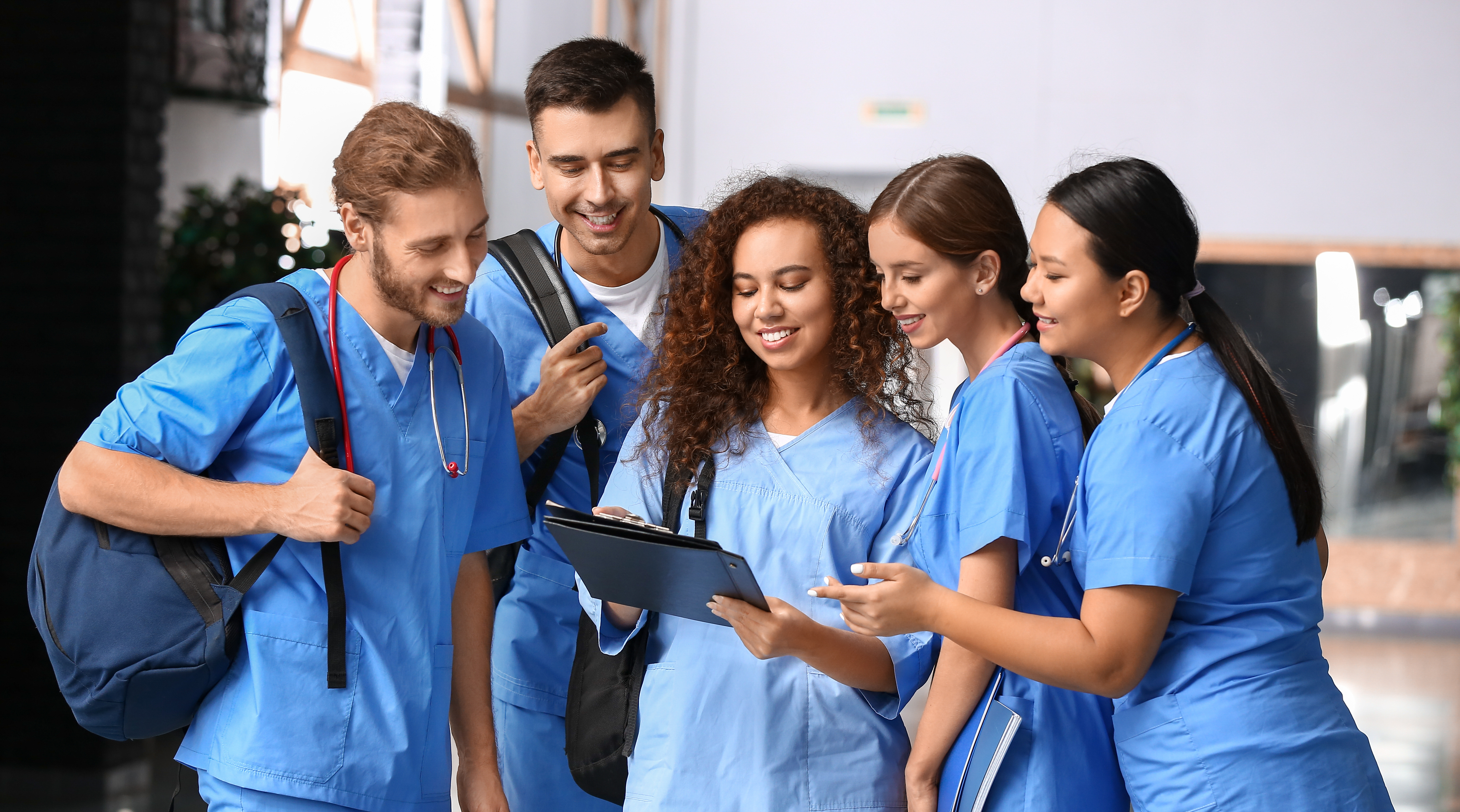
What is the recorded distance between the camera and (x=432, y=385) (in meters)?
1.65

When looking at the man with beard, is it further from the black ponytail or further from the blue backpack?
the black ponytail

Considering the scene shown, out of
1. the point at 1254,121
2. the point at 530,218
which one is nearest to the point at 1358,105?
the point at 1254,121

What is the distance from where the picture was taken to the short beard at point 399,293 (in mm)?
1580

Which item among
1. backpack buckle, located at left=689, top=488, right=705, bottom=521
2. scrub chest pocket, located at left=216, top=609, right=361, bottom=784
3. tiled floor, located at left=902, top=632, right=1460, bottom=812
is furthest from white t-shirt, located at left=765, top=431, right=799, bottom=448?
tiled floor, located at left=902, top=632, right=1460, bottom=812

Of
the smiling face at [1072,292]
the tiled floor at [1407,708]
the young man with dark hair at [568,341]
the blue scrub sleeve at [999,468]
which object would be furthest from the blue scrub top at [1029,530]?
the tiled floor at [1407,708]

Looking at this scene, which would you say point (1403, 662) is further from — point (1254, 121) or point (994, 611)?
point (994, 611)

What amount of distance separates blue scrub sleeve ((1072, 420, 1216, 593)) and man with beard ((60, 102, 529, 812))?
2.77 feet

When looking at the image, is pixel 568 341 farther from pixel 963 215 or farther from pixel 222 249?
Result: pixel 222 249

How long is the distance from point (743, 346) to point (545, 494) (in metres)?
0.50

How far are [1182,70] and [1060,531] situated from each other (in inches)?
285

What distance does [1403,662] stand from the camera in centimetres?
711

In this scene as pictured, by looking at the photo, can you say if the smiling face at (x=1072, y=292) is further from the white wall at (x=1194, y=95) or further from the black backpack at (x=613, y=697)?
the white wall at (x=1194, y=95)

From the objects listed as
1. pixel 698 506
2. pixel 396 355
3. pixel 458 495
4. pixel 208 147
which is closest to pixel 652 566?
pixel 698 506

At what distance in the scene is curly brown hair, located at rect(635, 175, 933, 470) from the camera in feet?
5.83
